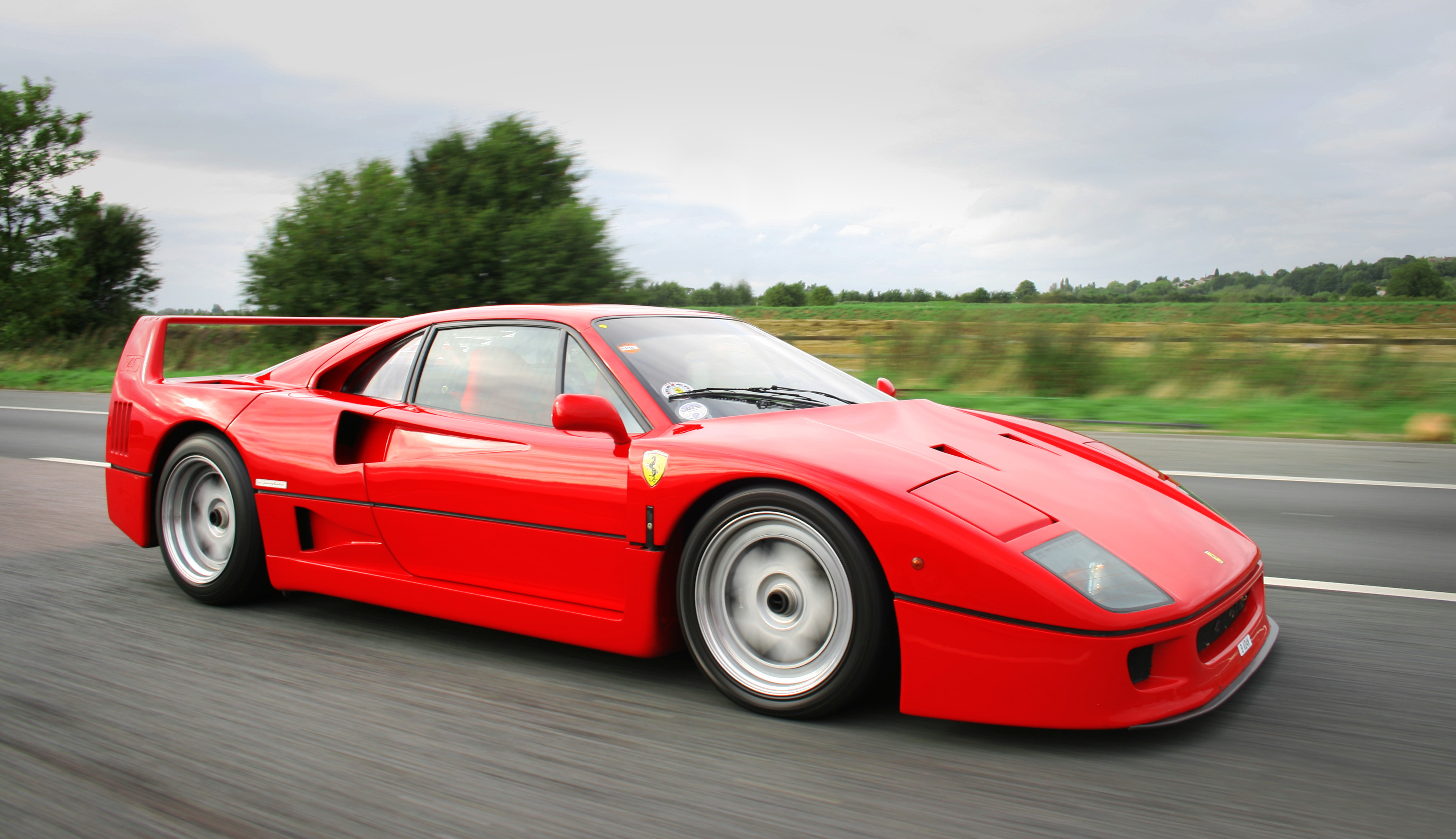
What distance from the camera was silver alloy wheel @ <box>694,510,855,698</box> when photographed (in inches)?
101

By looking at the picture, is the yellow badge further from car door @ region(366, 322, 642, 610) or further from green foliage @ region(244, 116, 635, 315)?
green foliage @ region(244, 116, 635, 315)

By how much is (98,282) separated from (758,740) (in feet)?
119

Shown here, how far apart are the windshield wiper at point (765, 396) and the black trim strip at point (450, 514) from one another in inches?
19.3

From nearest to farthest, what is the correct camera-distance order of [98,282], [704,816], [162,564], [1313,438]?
[704,816] < [162,564] < [1313,438] < [98,282]

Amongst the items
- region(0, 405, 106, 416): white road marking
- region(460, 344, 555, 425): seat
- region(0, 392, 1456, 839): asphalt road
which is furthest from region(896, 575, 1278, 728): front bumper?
region(0, 405, 106, 416): white road marking

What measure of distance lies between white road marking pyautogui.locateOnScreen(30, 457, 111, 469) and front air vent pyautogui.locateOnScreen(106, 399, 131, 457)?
400 centimetres

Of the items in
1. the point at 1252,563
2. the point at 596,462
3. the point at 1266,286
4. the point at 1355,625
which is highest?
the point at 1266,286

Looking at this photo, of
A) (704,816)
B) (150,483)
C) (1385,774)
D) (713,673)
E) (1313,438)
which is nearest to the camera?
(704,816)

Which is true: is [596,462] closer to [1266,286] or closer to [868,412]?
[868,412]

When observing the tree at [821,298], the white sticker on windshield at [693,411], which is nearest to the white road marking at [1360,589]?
the white sticker on windshield at [693,411]

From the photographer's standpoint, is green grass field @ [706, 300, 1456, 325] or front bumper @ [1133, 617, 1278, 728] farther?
green grass field @ [706, 300, 1456, 325]

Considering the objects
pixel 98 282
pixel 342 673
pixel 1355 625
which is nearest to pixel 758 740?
pixel 342 673

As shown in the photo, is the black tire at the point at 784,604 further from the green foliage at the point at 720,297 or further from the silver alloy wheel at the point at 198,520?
the green foliage at the point at 720,297

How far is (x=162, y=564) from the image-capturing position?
4582 millimetres
